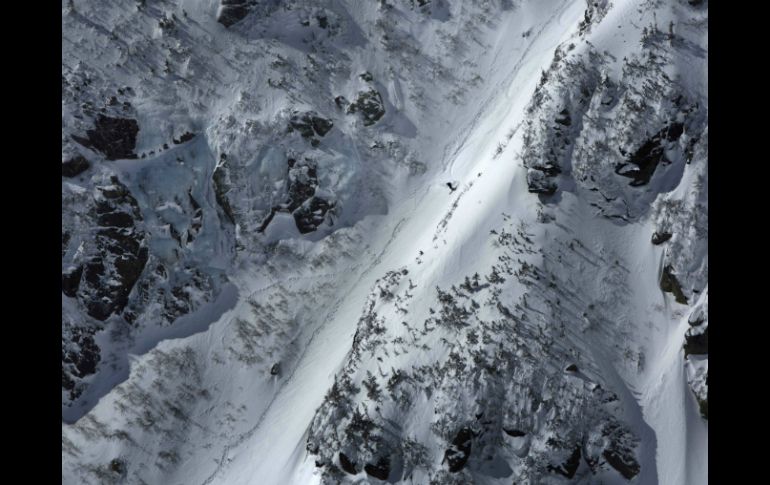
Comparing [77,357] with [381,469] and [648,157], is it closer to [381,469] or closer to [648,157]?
[381,469]

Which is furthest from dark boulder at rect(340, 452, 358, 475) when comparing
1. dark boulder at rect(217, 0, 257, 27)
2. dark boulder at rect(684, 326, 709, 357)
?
dark boulder at rect(217, 0, 257, 27)

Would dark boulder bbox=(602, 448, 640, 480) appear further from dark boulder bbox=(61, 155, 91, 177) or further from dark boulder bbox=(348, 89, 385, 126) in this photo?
dark boulder bbox=(61, 155, 91, 177)

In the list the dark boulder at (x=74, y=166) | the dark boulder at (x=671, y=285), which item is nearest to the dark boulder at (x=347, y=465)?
the dark boulder at (x=671, y=285)

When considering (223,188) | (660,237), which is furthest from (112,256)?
(660,237)

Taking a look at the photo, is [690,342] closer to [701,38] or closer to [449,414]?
[449,414]

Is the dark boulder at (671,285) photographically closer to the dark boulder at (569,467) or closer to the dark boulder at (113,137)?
the dark boulder at (569,467)

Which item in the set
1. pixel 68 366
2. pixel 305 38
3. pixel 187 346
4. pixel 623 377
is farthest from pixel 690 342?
pixel 68 366
